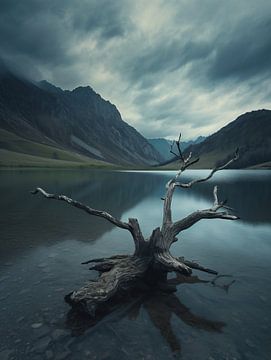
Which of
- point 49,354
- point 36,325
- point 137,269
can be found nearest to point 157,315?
point 137,269

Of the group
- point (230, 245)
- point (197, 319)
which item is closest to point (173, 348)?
point (197, 319)

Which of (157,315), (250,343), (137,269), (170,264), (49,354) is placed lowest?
(250,343)

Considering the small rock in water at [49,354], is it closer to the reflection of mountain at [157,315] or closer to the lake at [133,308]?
the lake at [133,308]

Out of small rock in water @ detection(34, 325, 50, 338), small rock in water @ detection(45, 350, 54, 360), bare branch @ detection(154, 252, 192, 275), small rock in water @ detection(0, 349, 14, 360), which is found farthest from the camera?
bare branch @ detection(154, 252, 192, 275)

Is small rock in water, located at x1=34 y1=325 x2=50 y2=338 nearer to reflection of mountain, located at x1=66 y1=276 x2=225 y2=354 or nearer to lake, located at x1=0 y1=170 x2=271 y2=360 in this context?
lake, located at x1=0 y1=170 x2=271 y2=360

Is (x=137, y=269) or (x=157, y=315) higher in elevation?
(x=137, y=269)

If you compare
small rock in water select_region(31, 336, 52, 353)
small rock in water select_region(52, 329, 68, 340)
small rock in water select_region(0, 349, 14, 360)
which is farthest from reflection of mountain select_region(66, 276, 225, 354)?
small rock in water select_region(0, 349, 14, 360)

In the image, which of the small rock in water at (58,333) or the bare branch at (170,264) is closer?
the small rock in water at (58,333)

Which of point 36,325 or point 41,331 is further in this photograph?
point 36,325

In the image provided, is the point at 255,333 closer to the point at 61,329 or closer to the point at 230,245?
the point at 61,329

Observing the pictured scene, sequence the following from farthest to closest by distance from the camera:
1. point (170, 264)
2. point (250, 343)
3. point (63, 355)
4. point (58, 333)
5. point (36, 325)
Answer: point (170, 264), point (36, 325), point (58, 333), point (250, 343), point (63, 355)

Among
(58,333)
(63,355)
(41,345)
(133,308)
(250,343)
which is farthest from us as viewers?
(133,308)

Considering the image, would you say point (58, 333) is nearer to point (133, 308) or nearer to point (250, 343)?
point (133, 308)

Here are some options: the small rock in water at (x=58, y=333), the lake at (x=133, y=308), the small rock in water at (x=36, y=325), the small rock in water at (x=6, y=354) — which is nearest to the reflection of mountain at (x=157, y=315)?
the lake at (x=133, y=308)
